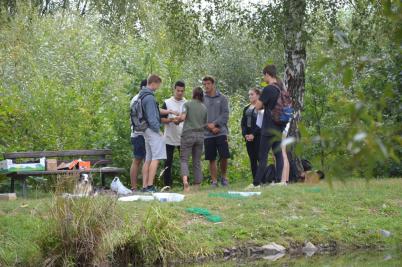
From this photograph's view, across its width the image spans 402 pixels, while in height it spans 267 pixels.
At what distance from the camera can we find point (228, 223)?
442 inches

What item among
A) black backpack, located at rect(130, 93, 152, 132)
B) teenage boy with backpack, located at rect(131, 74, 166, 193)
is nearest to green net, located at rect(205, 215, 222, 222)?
teenage boy with backpack, located at rect(131, 74, 166, 193)

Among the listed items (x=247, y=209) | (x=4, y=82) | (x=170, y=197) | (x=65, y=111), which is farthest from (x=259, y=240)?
(x=4, y=82)

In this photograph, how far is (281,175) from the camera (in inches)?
527

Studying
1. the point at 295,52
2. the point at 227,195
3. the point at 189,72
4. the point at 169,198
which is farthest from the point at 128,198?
the point at 189,72

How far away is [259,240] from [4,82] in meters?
13.7

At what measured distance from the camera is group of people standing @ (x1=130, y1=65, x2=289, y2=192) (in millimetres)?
13016

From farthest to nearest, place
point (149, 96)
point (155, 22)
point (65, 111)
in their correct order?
point (155, 22) → point (65, 111) → point (149, 96)

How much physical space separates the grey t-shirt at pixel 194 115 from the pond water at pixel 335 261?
12.0 feet

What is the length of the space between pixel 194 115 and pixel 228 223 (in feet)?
9.34

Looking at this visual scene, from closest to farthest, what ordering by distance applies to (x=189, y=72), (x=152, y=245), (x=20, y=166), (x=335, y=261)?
(x=152, y=245) < (x=335, y=261) < (x=20, y=166) < (x=189, y=72)

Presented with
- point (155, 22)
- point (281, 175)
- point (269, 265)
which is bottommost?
point (269, 265)

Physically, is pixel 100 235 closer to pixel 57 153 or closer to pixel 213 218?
pixel 213 218

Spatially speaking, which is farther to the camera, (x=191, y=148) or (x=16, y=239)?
(x=191, y=148)

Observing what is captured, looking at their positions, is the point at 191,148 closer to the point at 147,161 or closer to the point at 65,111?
the point at 147,161
